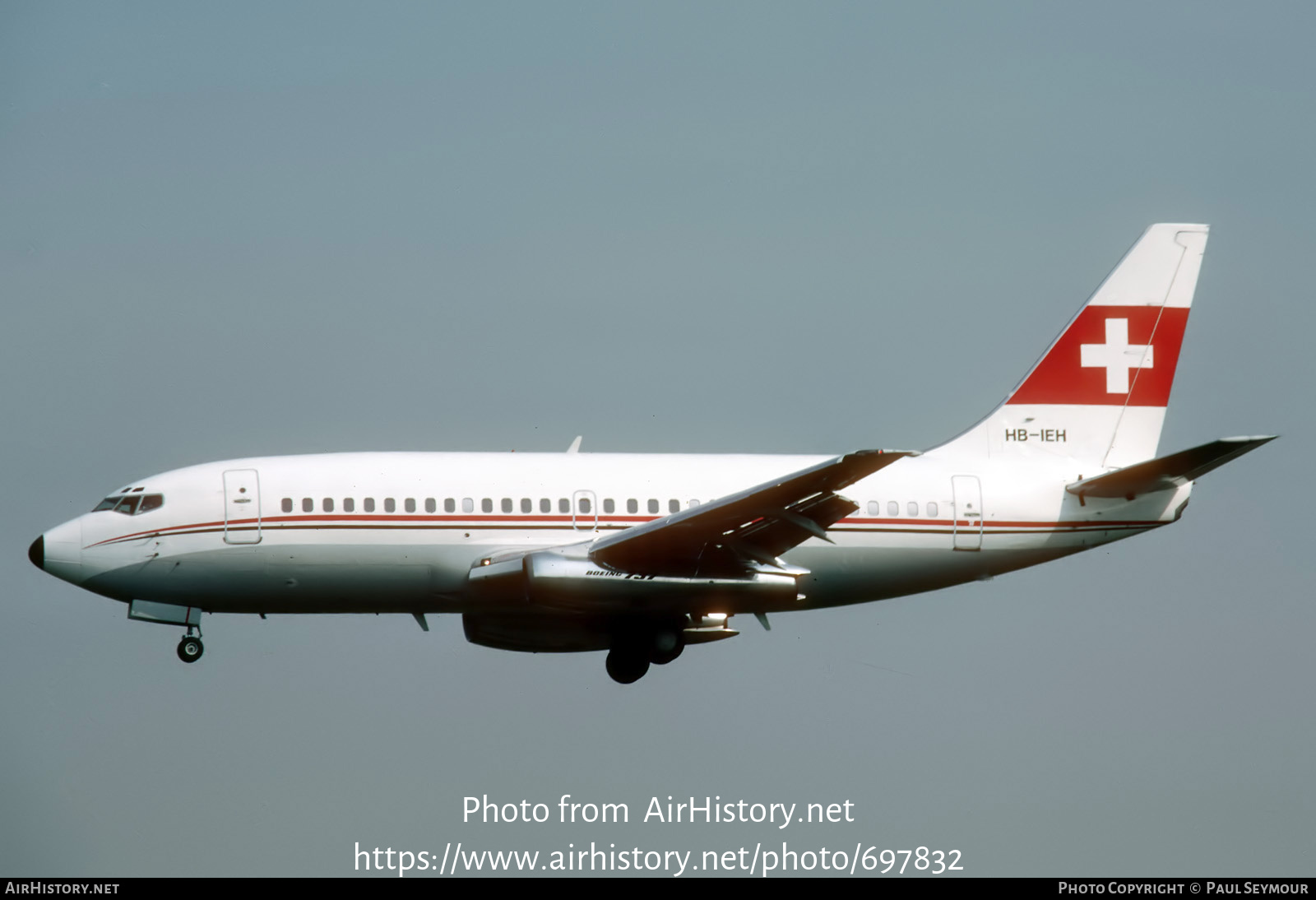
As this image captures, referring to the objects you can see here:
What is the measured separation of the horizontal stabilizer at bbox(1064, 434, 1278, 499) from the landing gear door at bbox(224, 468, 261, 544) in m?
17.2

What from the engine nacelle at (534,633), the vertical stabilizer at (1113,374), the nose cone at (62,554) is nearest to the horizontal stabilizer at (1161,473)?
the vertical stabilizer at (1113,374)

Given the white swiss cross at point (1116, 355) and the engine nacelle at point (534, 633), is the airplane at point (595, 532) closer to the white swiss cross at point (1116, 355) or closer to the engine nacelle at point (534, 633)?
the engine nacelle at point (534, 633)

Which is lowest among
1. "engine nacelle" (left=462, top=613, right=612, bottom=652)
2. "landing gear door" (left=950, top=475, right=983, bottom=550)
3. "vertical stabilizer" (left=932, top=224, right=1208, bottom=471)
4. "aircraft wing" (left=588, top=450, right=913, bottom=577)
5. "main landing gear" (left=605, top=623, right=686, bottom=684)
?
"main landing gear" (left=605, top=623, right=686, bottom=684)

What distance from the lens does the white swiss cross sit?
37750 millimetres

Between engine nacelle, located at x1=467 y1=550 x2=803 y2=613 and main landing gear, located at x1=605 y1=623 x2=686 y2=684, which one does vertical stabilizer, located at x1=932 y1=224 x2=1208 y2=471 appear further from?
main landing gear, located at x1=605 y1=623 x2=686 y2=684

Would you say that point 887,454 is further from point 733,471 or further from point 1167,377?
point 1167,377

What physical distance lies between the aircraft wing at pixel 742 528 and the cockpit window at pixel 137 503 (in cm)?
891

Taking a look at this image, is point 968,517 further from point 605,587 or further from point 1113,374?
point 605,587

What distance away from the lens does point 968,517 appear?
35031 mm

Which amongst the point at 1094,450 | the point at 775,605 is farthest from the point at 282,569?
the point at 1094,450

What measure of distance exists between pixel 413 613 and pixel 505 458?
3.77m

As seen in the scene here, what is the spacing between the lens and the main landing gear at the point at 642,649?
35312 millimetres

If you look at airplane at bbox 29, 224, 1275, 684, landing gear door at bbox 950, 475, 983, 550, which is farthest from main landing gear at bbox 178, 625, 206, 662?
landing gear door at bbox 950, 475, 983, 550

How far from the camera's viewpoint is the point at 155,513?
32969mm
